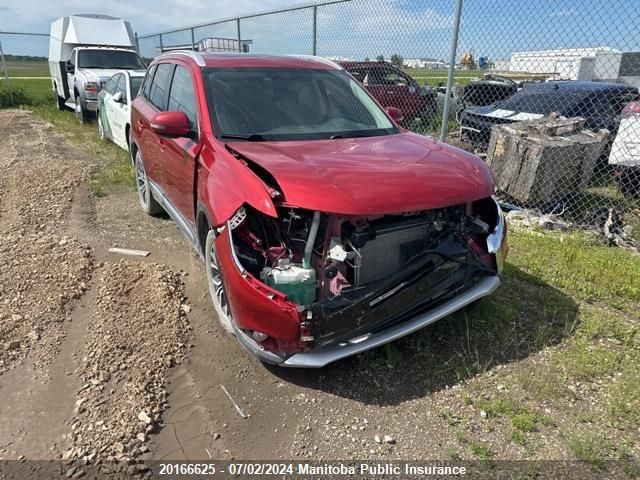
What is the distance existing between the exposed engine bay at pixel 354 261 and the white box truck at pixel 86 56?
1111 centimetres

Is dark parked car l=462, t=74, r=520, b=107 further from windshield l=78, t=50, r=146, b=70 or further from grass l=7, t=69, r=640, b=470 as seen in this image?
windshield l=78, t=50, r=146, b=70

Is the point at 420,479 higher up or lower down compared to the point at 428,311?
lower down

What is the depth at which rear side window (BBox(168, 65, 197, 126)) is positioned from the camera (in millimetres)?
3955

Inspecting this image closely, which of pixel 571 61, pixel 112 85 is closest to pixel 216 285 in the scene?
pixel 571 61

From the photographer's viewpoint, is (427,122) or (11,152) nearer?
(11,152)

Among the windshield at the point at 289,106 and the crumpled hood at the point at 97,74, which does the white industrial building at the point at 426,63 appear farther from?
the crumpled hood at the point at 97,74

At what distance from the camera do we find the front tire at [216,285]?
10.6ft

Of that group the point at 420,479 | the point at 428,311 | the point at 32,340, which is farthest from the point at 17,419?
the point at 428,311

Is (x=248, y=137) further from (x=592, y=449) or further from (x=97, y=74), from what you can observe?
(x=97, y=74)

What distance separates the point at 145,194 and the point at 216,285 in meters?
2.94

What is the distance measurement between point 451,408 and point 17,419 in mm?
2473

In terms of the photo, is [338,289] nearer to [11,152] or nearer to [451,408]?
[451,408]

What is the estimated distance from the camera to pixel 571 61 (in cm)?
746

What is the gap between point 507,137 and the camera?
652cm
